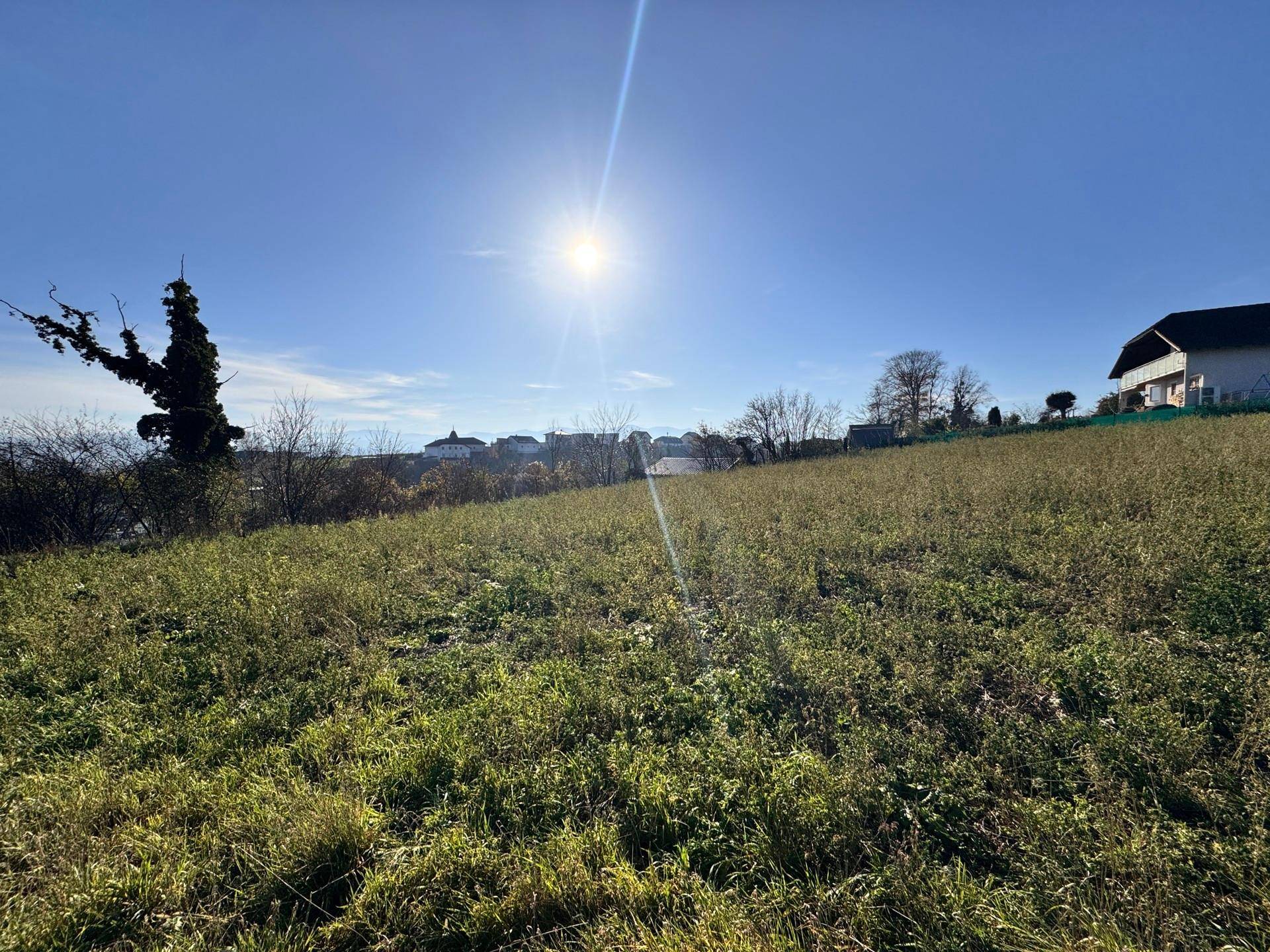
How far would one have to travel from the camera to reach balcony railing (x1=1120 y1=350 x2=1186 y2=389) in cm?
2705

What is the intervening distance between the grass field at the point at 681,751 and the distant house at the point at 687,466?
70.8 ft

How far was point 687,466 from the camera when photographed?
3784 cm

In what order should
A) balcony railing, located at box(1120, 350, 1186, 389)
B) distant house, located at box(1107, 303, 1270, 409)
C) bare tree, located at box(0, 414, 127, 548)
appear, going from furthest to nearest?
balcony railing, located at box(1120, 350, 1186, 389), distant house, located at box(1107, 303, 1270, 409), bare tree, located at box(0, 414, 127, 548)

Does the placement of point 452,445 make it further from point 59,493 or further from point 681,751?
point 681,751

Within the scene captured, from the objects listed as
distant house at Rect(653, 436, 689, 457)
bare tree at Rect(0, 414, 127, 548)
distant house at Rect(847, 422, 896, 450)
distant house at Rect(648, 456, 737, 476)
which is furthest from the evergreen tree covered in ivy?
distant house at Rect(653, 436, 689, 457)

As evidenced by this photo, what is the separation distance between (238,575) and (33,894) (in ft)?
16.8

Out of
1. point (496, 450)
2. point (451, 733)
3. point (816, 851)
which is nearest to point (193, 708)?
point (451, 733)

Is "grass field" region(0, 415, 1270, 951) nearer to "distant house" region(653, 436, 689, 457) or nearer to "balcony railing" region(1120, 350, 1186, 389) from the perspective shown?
"balcony railing" region(1120, 350, 1186, 389)

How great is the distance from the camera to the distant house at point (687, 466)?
98.3 ft

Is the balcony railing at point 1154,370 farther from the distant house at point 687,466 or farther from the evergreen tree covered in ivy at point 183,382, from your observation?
the evergreen tree covered in ivy at point 183,382

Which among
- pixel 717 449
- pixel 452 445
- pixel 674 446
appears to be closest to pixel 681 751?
pixel 717 449

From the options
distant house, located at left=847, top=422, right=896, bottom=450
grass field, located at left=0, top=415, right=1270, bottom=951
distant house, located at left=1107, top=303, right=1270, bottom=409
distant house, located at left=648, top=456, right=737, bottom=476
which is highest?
distant house, located at left=1107, top=303, right=1270, bottom=409

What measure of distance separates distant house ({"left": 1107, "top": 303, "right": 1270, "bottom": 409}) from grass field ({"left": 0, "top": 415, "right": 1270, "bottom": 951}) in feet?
106

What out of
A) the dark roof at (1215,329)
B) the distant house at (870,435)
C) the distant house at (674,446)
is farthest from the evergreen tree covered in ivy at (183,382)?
the dark roof at (1215,329)
